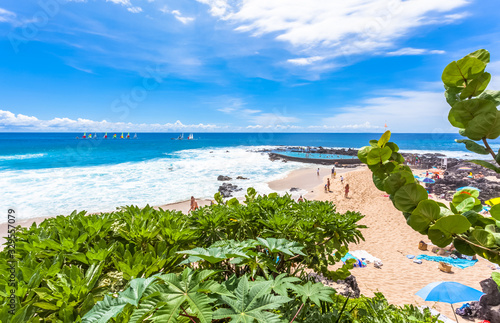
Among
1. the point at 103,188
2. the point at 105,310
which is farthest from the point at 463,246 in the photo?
the point at 103,188

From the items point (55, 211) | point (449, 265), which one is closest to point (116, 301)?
point (449, 265)

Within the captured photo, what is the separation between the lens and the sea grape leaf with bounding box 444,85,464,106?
2.89 feet

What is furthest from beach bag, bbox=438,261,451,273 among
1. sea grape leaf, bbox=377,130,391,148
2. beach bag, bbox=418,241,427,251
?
sea grape leaf, bbox=377,130,391,148

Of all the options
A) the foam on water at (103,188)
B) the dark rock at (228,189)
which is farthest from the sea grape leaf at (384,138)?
the dark rock at (228,189)

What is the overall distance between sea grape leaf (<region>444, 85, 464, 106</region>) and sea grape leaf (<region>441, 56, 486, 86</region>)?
18 millimetres

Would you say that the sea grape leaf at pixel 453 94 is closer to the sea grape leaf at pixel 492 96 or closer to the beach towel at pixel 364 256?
the sea grape leaf at pixel 492 96

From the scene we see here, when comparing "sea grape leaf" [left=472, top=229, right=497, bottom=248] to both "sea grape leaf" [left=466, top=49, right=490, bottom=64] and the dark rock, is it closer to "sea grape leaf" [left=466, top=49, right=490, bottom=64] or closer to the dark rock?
"sea grape leaf" [left=466, top=49, right=490, bottom=64]

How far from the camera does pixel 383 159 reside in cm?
87

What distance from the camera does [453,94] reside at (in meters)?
0.89

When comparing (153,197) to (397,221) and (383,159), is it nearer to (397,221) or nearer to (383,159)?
(397,221)

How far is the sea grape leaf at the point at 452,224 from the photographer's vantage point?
71 centimetres

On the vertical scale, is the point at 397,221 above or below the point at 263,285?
below

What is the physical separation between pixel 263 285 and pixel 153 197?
2047 cm

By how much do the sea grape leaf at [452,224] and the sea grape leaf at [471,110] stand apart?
1.11 ft
